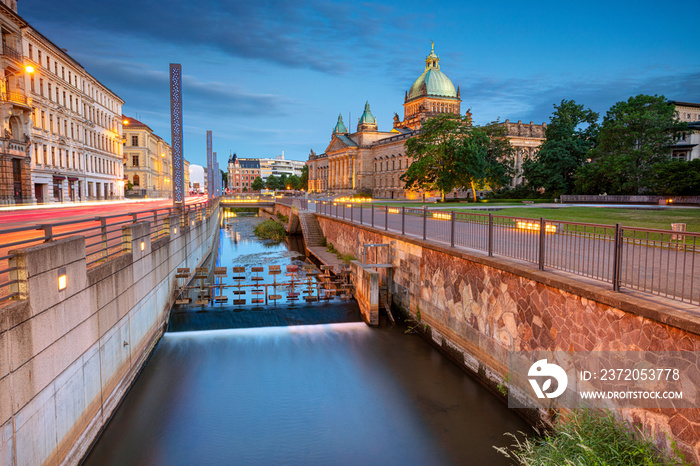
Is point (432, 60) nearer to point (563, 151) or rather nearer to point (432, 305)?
point (563, 151)

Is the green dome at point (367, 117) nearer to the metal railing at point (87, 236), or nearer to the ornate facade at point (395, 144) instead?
the ornate facade at point (395, 144)

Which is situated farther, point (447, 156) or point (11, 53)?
point (447, 156)

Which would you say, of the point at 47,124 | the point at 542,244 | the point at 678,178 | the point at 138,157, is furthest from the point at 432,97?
the point at 542,244

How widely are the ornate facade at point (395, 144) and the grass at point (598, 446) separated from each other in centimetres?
9209

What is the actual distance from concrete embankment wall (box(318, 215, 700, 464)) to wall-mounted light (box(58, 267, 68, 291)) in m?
8.28

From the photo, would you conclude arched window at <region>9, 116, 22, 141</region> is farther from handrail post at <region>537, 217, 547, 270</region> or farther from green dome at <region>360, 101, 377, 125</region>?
green dome at <region>360, 101, 377, 125</region>

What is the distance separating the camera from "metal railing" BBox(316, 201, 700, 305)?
21.5 feet

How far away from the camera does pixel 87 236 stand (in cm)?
870

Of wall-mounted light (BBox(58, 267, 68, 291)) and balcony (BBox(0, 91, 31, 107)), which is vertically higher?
balcony (BBox(0, 91, 31, 107))

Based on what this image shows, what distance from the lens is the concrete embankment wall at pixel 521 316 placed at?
18.6 feet

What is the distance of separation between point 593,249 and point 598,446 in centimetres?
316

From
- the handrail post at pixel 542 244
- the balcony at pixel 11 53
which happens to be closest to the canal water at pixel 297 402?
the handrail post at pixel 542 244

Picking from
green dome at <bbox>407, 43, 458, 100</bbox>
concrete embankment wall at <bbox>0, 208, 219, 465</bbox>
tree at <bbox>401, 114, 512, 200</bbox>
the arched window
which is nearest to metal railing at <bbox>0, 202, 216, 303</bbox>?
concrete embankment wall at <bbox>0, 208, 219, 465</bbox>

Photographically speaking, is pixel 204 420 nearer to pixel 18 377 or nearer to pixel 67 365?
pixel 67 365
